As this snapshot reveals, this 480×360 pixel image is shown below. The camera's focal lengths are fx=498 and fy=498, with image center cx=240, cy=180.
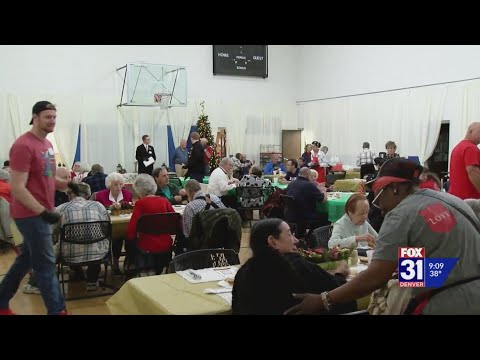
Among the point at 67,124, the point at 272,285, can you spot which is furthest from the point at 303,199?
the point at 67,124

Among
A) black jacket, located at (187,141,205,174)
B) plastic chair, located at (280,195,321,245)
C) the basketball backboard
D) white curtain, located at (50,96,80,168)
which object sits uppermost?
the basketball backboard

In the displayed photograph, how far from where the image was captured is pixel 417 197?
2.02 meters

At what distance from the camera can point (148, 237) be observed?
4512 millimetres

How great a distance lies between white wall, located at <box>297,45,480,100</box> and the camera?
11.7 metres

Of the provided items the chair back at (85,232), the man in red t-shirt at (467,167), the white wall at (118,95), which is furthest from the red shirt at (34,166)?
the white wall at (118,95)

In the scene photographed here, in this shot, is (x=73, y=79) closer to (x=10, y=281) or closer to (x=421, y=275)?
(x=10, y=281)

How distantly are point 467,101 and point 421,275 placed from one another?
1062 centimetres

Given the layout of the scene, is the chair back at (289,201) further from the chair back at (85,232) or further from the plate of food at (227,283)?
the plate of food at (227,283)

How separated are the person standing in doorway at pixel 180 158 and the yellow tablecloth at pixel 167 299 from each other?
9853 mm

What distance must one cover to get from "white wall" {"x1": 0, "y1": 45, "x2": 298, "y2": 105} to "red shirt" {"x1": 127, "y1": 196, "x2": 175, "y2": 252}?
911 cm

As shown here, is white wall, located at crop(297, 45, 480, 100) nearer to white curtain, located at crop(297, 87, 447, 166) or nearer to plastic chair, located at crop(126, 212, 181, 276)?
white curtain, located at crop(297, 87, 447, 166)

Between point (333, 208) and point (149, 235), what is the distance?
2.89 metres

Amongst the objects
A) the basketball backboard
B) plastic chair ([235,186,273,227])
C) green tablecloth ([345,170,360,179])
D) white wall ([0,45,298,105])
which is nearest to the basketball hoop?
the basketball backboard
